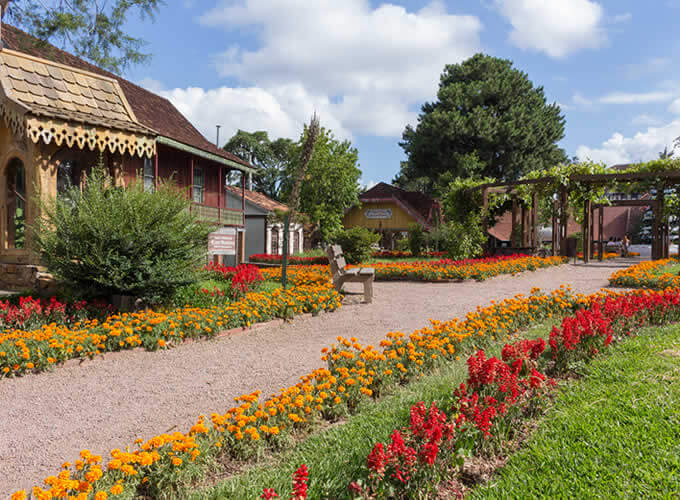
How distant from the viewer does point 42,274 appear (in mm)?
7848

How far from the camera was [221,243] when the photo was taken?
8.70 m

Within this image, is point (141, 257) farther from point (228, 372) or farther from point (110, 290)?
point (228, 372)

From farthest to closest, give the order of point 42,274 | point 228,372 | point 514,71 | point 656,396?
1. point 514,71
2. point 42,274
3. point 228,372
4. point 656,396

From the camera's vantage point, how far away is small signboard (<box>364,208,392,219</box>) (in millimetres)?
36594

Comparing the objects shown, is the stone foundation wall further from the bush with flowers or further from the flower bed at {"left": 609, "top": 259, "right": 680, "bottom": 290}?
the flower bed at {"left": 609, "top": 259, "right": 680, "bottom": 290}

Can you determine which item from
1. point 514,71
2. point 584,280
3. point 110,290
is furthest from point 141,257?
point 514,71

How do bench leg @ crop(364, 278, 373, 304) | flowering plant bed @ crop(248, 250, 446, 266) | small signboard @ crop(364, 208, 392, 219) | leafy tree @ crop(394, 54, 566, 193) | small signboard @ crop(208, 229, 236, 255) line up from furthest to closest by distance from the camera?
small signboard @ crop(364, 208, 392, 219), leafy tree @ crop(394, 54, 566, 193), flowering plant bed @ crop(248, 250, 446, 266), bench leg @ crop(364, 278, 373, 304), small signboard @ crop(208, 229, 236, 255)

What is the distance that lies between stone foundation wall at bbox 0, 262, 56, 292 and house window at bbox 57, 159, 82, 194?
82.9 inches

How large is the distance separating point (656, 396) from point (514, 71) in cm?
3636

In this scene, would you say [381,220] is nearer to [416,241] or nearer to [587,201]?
[416,241]

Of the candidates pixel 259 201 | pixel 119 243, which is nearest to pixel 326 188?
pixel 259 201

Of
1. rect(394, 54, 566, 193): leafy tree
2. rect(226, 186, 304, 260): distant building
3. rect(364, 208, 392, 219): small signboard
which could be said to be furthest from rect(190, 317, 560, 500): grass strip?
rect(364, 208, 392, 219): small signboard

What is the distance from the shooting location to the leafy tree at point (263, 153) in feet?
168

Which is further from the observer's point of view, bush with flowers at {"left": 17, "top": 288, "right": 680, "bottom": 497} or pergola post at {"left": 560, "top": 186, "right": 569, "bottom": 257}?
pergola post at {"left": 560, "top": 186, "right": 569, "bottom": 257}
